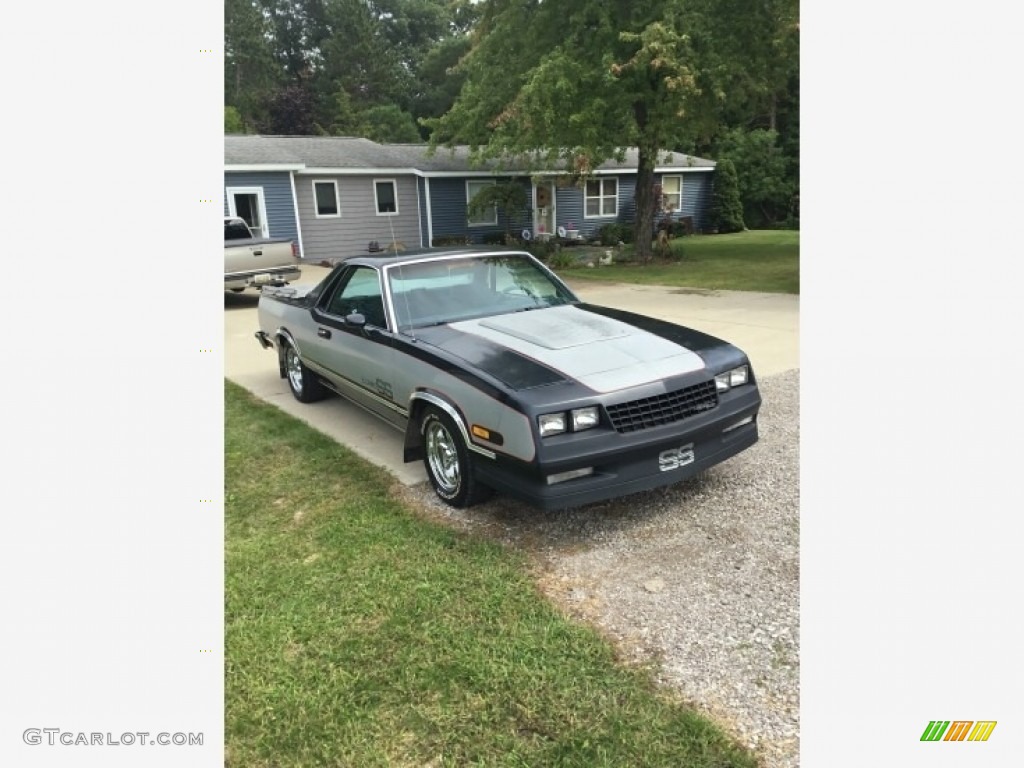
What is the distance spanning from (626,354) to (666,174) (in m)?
25.7

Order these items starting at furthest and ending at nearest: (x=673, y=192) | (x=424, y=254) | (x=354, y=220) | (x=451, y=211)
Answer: (x=673, y=192) < (x=451, y=211) < (x=354, y=220) < (x=424, y=254)

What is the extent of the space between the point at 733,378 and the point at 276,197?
18584mm

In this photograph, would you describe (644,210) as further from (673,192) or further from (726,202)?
(726,202)

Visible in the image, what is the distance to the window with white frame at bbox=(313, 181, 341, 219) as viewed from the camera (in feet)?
69.1

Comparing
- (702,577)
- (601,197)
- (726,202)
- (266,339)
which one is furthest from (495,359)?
(726,202)

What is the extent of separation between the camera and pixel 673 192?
28.5m

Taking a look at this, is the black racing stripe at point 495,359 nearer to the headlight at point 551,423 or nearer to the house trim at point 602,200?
the headlight at point 551,423

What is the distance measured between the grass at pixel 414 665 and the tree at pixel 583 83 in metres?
12.8

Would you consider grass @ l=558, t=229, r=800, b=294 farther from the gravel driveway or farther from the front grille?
the front grille

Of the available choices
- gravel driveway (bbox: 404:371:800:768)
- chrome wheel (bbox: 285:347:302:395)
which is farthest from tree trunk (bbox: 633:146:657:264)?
gravel driveway (bbox: 404:371:800:768)

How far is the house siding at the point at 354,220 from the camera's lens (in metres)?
20.9

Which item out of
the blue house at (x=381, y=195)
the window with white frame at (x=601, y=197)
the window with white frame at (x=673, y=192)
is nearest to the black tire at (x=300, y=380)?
the blue house at (x=381, y=195)
